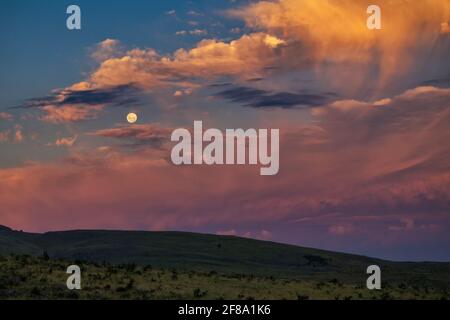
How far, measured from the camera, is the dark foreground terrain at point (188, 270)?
44.0 m

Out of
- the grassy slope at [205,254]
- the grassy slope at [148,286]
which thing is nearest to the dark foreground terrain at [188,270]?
the grassy slope at [148,286]

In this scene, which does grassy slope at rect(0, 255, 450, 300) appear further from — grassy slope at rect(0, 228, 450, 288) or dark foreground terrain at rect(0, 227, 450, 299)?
grassy slope at rect(0, 228, 450, 288)

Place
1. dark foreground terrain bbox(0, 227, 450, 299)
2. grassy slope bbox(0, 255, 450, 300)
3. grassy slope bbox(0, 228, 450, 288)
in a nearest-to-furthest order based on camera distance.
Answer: grassy slope bbox(0, 255, 450, 300) → dark foreground terrain bbox(0, 227, 450, 299) → grassy slope bbox(0, 228, 450, 288)

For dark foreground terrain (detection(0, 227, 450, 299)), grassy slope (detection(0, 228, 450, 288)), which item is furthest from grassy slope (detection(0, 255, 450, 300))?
grassy slope (detection(0, 228, 450, 288))

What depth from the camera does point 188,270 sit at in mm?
70188

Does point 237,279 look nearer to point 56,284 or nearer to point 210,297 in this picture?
point 210,297

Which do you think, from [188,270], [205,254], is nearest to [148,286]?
[188,270]

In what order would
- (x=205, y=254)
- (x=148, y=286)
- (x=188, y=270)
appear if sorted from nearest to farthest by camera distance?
(x=148, y=286)
(x=188, y=270)
(x=205, y=254)

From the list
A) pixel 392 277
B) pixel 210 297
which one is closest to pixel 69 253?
pixel 392 277

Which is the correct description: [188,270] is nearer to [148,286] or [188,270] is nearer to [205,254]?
[148,286]

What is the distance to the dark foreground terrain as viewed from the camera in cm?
4403

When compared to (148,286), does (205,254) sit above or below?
above

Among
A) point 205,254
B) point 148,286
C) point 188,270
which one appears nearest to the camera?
point 148,286

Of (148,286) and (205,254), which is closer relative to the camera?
(148,286)
